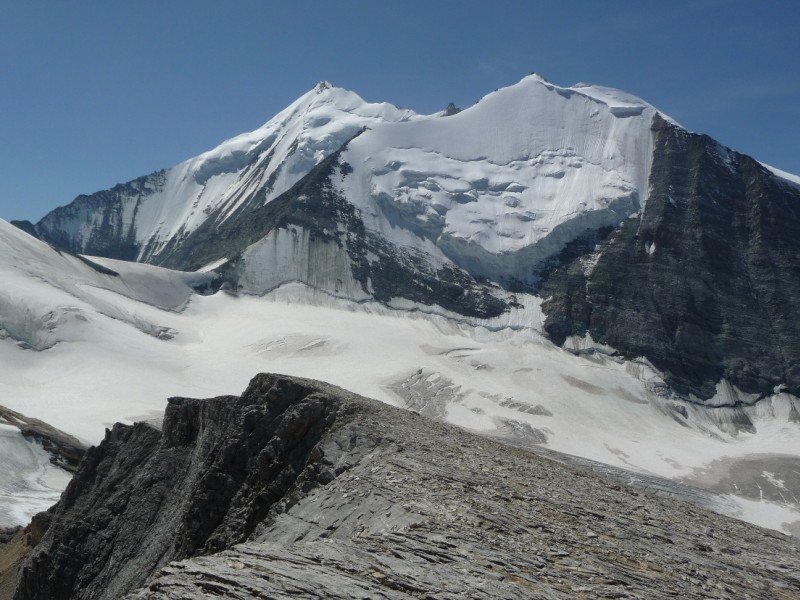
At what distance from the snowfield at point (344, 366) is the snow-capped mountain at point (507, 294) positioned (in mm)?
466

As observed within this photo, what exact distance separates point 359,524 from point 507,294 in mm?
145186

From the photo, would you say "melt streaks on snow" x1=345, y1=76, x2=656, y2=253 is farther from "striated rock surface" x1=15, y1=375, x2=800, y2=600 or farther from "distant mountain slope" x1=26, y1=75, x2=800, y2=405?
"striated rock surface" x1=15, y1=375, x2=800, y2=600

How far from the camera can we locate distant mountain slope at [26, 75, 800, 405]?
152 metres

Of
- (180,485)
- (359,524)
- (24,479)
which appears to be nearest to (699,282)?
(24,479)

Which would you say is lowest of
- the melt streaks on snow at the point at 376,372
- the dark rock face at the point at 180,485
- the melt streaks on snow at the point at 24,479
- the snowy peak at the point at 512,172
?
the melt streaks on snow at the point at 24,479

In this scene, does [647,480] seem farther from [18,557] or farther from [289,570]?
[289,570]

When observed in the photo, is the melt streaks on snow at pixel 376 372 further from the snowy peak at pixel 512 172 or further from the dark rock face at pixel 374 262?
the snowy peak at pixel 512 172

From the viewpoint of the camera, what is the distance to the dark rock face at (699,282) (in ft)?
485

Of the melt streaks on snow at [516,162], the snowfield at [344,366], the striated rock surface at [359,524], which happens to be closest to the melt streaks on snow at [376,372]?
the snowfield at [344,366]

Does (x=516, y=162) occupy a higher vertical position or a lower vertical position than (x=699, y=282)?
higher

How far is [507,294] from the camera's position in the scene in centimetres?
16138

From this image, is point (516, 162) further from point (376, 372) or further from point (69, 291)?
point (69, 291)

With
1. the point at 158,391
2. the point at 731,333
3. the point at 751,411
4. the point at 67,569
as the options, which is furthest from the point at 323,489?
the point at 731,333

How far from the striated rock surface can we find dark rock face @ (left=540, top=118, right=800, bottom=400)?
12058 centimetres
